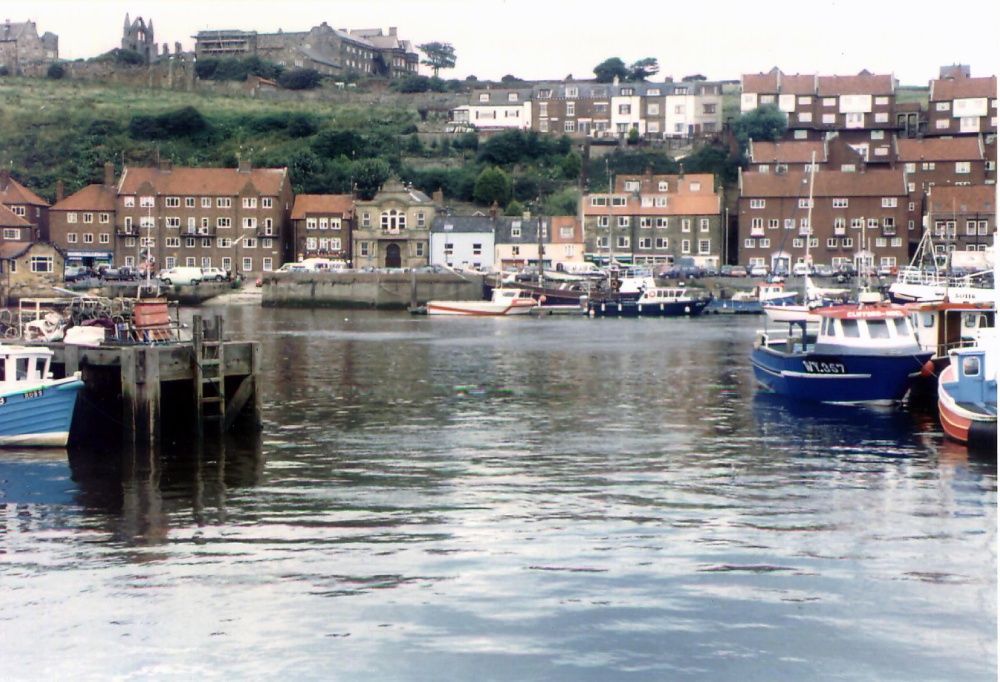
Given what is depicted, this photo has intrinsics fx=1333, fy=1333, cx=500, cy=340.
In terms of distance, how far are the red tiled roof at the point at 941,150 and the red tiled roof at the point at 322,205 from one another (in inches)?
1757

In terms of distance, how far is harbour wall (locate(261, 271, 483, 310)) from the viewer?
9056 cm

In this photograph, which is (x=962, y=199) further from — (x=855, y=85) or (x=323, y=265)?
(x=323, y=265)

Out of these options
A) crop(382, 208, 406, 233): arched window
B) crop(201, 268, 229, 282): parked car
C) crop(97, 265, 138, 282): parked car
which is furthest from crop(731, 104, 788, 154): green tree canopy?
crop(97, 265, 138, 282): parked car

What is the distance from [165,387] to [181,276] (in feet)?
218

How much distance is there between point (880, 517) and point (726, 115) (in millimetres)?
114532

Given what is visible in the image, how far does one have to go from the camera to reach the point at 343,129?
419 feet

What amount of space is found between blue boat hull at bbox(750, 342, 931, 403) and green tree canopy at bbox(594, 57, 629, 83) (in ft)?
385

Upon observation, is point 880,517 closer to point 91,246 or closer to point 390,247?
point 390,247

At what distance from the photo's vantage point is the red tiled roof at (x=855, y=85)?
385ft

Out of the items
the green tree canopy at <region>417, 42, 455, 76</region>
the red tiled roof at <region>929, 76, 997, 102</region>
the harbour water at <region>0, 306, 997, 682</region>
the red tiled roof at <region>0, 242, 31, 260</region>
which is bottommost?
the harbour water at <region>0, 306, 997, 682</region>

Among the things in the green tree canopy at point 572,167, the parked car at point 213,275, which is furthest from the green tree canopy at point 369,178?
the parked car at point 213,275

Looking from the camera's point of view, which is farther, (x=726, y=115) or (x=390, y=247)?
(x=726, y=115)

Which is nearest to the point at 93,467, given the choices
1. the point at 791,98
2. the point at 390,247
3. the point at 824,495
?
the point at 824,495

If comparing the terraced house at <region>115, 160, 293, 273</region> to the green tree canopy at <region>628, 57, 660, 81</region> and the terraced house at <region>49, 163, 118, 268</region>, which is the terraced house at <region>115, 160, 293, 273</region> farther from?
the green tree canopy at <region>628, 57, 660, 81</region>
